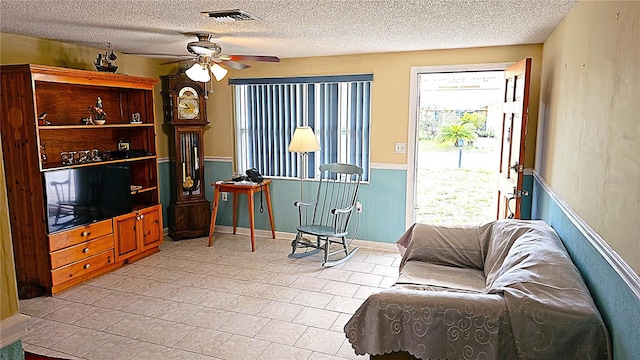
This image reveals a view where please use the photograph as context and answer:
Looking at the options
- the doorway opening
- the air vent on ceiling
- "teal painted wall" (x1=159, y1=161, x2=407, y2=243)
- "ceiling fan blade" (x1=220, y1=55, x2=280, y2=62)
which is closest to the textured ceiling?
the air vent on ceiling

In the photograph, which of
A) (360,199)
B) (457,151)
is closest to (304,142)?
(360,199)

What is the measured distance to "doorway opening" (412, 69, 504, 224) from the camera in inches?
267

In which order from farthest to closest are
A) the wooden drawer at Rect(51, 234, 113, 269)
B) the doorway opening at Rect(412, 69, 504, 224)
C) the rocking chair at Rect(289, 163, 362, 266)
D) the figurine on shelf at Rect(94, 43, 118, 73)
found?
the doorway opening at Rect(412, 69, 504, 224) < the rocking chair at Rect(289, 163, 362, 266) < the figurine on shelf at Rect(94, 43, 118, 73) < the wooden drawer at Rect(51, 234, 113, 269)

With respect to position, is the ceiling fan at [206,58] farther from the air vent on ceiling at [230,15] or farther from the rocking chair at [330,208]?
the rocking chair at [330,208]

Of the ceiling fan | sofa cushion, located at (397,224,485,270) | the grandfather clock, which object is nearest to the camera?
sofa cushion, located at (397,224,485,270)

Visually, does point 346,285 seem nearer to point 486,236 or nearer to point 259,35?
point 486,236

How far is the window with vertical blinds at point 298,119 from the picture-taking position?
481cm

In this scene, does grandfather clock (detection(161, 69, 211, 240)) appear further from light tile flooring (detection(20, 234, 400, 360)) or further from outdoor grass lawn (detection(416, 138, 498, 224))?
outdoor grass lawn (detection(416, 138, 498, 224))

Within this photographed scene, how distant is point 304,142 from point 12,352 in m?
3.51

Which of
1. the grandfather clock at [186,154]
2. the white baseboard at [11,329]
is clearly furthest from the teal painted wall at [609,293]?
the grandfather clock at [186,154]

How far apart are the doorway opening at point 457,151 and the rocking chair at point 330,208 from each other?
2198mm

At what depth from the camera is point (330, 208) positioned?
502 centimetres

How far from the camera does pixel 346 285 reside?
3805 mm

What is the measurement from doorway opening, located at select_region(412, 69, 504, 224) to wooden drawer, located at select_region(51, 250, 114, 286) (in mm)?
4480
